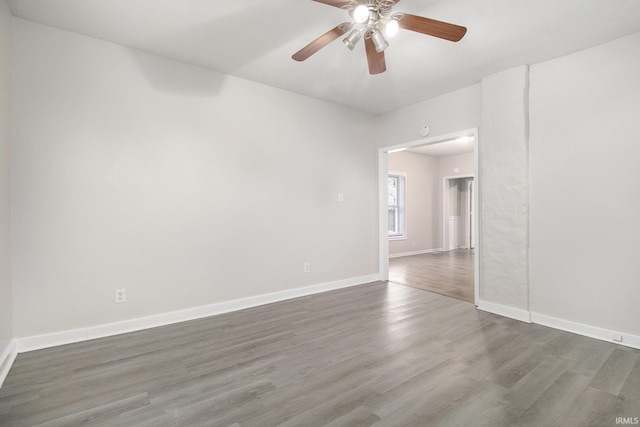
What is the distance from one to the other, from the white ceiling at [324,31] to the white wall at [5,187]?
276 mm

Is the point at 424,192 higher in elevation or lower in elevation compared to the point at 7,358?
higher

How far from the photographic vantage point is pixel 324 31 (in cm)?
249

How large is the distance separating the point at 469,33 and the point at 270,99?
224 cm

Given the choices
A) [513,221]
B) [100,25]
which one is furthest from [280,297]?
[100,25]

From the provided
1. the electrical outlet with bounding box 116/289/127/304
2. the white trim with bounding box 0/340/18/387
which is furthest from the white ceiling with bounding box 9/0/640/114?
the white trim with bounding box 0/340/18/387

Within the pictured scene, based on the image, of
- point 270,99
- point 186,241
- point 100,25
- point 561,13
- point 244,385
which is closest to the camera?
point 244,385

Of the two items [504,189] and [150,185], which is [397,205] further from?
[150,185]

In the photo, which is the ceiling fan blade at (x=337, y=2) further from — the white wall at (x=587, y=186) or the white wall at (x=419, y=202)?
the white wall at (x=419, y=202)

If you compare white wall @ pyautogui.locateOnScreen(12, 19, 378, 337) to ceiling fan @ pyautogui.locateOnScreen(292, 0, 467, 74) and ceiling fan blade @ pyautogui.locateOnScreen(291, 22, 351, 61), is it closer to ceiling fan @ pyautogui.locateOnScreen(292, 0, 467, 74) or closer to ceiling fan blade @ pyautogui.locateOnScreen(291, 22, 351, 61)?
ceiling fan blade @ pyautogui.locateOnScreen(291, 22, 351, 61)

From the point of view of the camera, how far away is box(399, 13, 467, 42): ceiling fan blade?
183 centimetres

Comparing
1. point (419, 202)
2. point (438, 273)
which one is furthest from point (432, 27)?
point (419, 202)

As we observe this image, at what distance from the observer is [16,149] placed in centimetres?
234

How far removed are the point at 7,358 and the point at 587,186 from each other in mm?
5000

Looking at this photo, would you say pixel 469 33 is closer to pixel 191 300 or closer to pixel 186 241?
pixel 186 241
